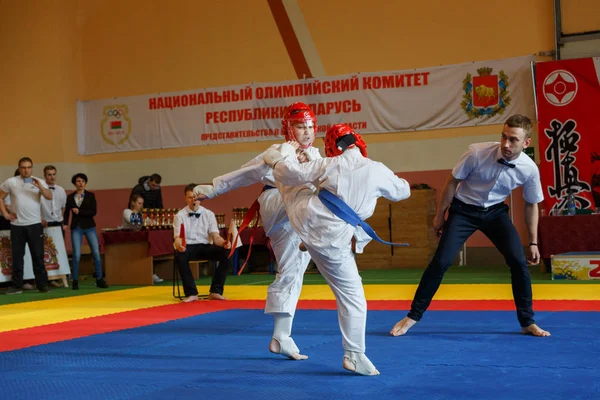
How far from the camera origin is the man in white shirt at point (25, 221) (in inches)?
395

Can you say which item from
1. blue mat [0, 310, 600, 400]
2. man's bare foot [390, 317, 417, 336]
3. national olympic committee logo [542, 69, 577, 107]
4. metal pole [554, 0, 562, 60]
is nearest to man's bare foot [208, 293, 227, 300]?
blue mat [0, 310, 600, 400]

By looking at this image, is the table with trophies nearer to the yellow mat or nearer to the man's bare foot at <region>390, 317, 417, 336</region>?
the yellow mat

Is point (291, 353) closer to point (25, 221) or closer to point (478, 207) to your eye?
point (478, 207)

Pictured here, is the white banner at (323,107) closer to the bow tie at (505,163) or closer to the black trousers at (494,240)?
the black trousers at (494,240)

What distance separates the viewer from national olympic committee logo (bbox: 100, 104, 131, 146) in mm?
15633

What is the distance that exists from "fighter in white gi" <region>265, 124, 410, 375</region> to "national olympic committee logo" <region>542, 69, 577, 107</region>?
928cm

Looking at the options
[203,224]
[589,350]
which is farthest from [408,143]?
[589,350]

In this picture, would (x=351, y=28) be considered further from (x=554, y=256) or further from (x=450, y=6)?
(x=554, y=256)

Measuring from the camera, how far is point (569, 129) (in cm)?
1241

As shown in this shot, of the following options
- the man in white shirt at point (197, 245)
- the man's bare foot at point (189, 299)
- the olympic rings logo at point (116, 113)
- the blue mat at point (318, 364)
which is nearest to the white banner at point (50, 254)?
the man in white shirt at point (197, 245)

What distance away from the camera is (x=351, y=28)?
1407cm

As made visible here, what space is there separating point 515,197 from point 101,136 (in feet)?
27.7

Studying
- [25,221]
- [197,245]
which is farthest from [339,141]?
[25,221]

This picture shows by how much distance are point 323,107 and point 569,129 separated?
4386mm
